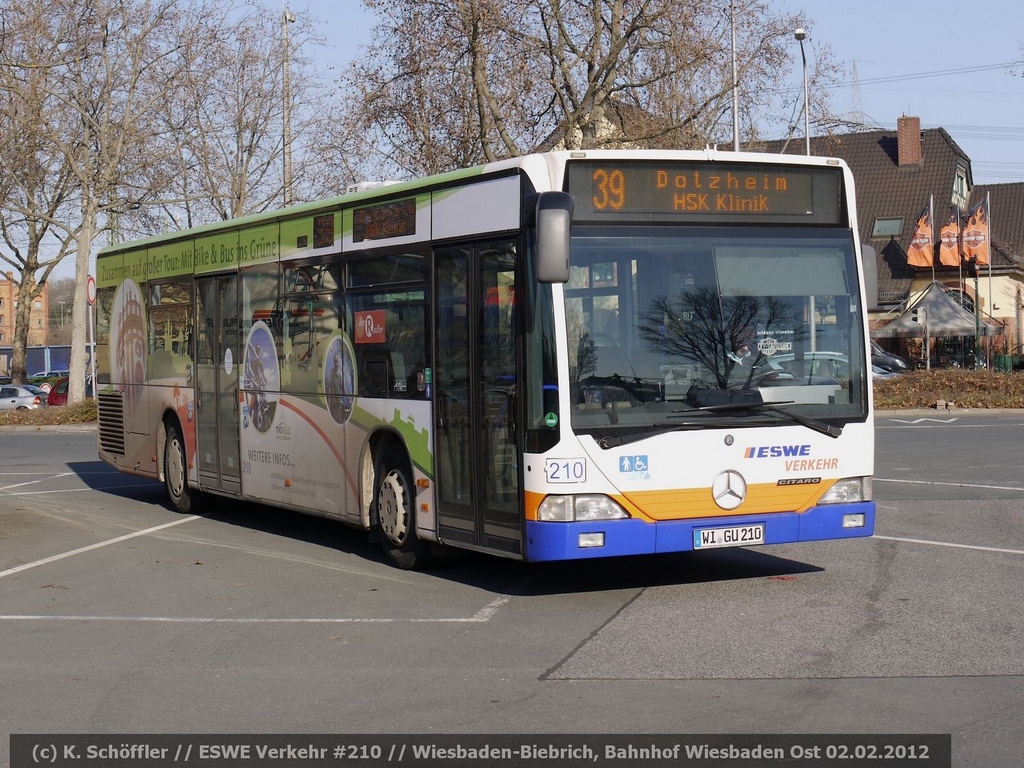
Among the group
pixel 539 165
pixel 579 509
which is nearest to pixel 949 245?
pixel 539 165

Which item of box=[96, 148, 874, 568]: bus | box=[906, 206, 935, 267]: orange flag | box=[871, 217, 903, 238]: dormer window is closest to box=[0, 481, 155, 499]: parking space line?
box=[96, 148, 874, 568]: bus

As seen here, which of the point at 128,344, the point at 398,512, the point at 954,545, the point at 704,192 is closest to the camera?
the point at 704,192

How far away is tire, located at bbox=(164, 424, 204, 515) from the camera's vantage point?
51.1 feet

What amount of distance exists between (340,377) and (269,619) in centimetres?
308

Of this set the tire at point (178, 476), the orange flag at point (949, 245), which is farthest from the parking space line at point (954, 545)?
the orange flag at point (949, 245)

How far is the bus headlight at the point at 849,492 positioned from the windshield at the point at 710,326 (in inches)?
18.3

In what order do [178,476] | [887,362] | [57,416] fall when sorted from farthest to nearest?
[887,362] < [57,416] < [178,476]

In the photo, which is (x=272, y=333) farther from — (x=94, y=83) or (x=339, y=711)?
(x=94, y=83)

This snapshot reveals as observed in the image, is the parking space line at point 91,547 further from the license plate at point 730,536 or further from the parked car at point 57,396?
the parked car at point 57,396

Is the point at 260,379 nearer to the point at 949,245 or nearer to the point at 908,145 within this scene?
Answer: the point at 949,245

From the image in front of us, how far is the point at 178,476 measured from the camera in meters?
15.7

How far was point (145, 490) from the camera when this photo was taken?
19.0m

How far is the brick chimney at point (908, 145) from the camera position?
202 ft

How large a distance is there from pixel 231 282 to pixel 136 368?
134 inches
